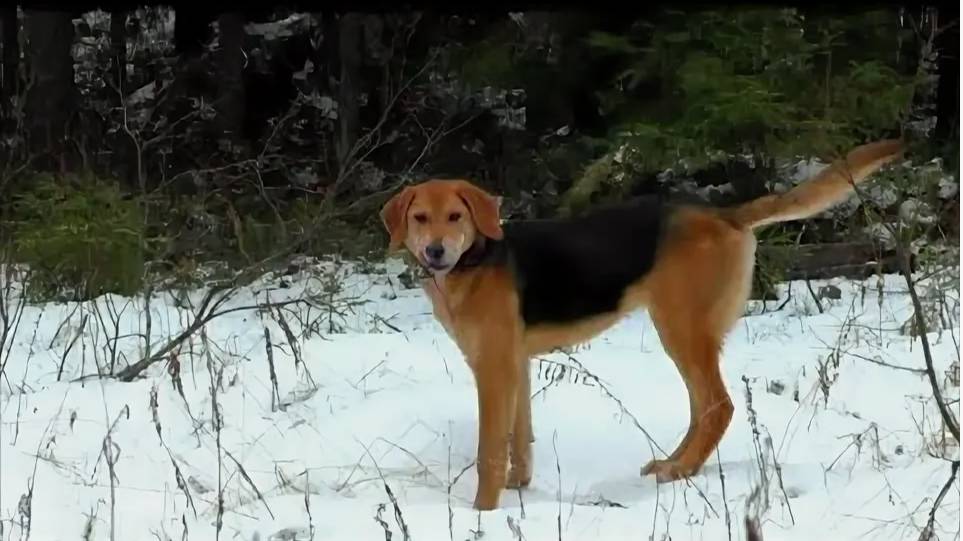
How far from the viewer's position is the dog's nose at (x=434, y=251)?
6.32ft

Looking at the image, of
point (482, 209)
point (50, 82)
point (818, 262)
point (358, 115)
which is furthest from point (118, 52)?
point (818, 262)

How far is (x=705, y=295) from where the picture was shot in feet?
7.10

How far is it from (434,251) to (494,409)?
329mm

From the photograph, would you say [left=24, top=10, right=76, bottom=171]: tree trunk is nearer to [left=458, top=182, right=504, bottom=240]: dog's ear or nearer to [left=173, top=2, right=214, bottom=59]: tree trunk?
[left=173, top=2, right=214, bottom=59]: tree trunk

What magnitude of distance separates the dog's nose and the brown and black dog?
0.05 meters

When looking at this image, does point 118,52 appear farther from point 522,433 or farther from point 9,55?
point 522,433

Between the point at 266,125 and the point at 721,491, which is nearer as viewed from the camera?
the point at 721,491

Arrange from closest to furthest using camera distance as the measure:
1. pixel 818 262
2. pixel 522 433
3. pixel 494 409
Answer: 1. pixel 494 409
2. pixel 522 433
3. pixel 818 262

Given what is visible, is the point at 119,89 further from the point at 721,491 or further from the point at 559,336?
the point at 721,491

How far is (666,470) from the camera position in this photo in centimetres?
205

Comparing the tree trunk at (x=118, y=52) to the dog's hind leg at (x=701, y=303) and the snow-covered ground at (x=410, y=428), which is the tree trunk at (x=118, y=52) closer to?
the snow-covered ground at (x=410, y=428)

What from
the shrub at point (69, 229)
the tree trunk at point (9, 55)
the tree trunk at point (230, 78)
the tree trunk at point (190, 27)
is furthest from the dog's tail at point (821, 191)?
the tree trunk at point (9, 55)

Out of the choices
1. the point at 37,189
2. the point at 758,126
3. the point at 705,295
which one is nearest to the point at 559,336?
the point at 705,295

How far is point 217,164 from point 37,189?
36cm
